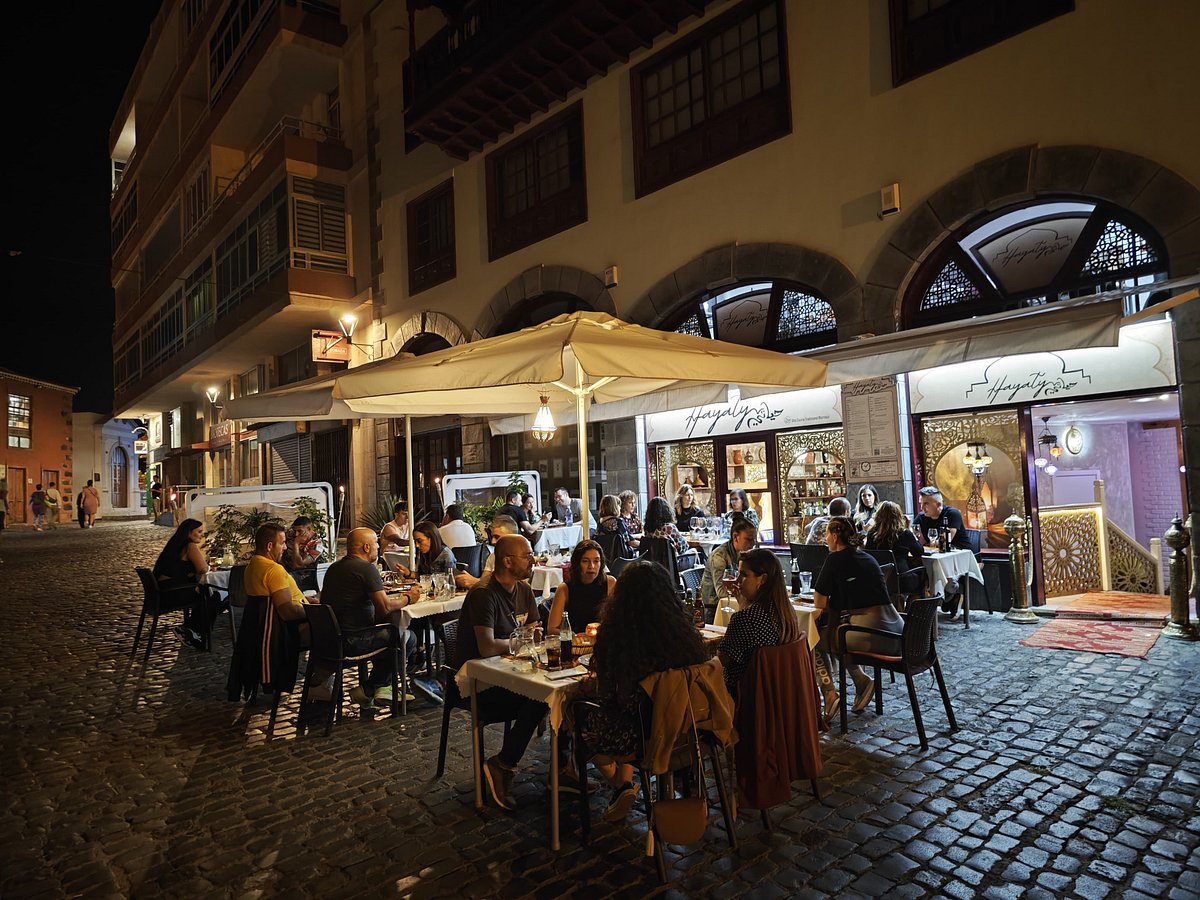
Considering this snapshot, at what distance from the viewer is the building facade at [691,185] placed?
7.58m

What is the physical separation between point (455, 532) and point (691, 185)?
618 centimetres

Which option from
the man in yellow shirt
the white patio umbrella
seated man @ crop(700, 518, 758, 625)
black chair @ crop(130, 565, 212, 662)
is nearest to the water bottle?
the white patio umbrella

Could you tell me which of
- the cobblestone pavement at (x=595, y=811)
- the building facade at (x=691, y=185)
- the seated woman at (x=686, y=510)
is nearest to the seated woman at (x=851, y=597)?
the cobblestone pavement at (x=595, y=811)

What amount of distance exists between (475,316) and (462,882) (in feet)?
41.1

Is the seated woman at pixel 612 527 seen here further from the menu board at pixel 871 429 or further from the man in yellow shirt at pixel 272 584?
the man in yellow shirt at pixel 272 584

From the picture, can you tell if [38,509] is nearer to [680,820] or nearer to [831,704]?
[831,704]

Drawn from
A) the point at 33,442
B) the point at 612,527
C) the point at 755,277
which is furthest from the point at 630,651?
the point at 33,442

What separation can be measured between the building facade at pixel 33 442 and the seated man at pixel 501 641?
150 feet

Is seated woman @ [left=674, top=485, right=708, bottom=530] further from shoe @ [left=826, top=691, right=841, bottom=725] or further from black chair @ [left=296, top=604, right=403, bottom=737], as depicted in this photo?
black chair @ [left=296, top=604, right=403, bottom=737]

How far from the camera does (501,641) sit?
4.48m

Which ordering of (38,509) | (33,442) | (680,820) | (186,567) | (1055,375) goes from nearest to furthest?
(680,820) < (1055,375) < (186,567) < (38,509) < (33,442)

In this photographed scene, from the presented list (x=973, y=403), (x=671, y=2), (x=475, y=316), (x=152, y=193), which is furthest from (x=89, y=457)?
(x=973, y=403)

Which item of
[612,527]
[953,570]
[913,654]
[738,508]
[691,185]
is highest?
[691,185]

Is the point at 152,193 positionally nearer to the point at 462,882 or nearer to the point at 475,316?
the point at 475,316
